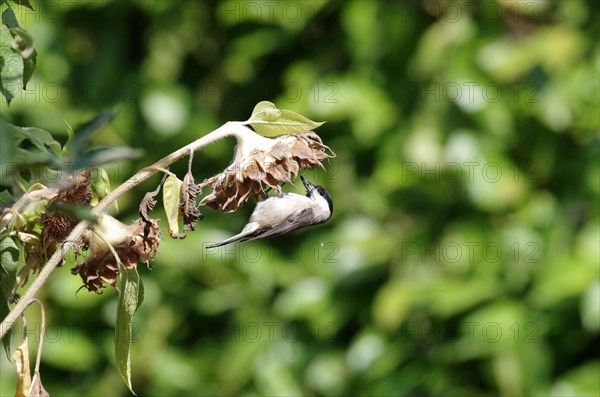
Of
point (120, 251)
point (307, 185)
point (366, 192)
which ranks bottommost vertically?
point (366, 192)

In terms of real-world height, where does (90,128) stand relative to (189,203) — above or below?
above

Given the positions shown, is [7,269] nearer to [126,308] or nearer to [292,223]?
[126,308]

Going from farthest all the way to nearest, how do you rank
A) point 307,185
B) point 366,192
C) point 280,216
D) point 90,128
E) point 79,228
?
point 366,192 → point 307,185 → point 280,216 → point 79,228 → point 90,128

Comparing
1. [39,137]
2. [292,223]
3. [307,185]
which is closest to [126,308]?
[39,137]

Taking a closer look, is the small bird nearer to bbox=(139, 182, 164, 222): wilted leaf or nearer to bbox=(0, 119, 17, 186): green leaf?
bbox=(139, 182, 164, 222): wilted leaf

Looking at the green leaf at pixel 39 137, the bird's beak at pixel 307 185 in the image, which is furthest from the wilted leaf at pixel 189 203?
the bird's beak at pixel 307 185

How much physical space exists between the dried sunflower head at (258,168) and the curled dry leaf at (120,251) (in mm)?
58

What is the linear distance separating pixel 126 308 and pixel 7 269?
11 cm

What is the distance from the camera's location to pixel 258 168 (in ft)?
2.35

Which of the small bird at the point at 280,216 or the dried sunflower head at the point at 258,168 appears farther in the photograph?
the small bird at the point at 280,216

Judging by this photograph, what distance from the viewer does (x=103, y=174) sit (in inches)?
30.1

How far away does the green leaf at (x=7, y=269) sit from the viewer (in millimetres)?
741

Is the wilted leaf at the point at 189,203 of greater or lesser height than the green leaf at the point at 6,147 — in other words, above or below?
below

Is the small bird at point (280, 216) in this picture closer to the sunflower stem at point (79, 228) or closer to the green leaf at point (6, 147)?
the sunflower stem at point (79, 228)
